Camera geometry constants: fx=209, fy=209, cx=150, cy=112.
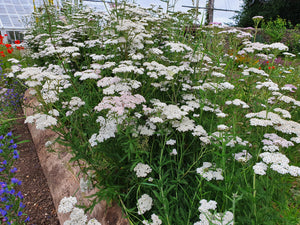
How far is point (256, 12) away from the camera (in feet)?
42.7

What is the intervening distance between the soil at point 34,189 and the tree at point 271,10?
44.2 ft

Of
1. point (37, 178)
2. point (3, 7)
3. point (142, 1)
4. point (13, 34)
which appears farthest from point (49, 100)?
point (3, 7)

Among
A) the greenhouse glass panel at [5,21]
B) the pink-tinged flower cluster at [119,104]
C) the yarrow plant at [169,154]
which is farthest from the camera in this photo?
the greenhouse glass panel at [5,21]

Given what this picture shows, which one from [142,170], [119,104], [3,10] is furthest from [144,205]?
[3,10]

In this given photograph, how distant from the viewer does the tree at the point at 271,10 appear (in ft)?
40.0

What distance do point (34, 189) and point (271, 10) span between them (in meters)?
14.7

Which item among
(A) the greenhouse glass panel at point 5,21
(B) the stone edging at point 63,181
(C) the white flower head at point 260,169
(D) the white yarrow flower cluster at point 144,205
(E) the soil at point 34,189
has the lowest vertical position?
(E) the soil at point 34,189

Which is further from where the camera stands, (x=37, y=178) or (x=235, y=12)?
(x=235, y=12)

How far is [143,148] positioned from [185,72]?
4.06ft

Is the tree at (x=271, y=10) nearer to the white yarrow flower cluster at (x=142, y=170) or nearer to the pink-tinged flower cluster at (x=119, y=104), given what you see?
the pink-tinged flower cluster at (x=119, y=104)

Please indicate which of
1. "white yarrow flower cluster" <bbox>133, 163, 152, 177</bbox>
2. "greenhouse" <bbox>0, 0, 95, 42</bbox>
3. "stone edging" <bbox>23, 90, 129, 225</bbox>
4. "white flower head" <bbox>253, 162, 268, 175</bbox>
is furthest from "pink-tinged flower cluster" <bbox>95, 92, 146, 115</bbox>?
"greenhouse" <bbox>0, 0, 95, 42</bbox>

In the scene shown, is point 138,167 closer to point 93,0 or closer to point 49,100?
point 49,100

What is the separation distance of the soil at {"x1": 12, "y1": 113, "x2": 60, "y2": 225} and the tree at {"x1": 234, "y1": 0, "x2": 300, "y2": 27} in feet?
44.2

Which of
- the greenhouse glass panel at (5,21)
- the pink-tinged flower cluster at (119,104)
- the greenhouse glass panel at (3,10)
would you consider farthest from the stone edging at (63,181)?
the greenhouse glass panel at (3,10)
